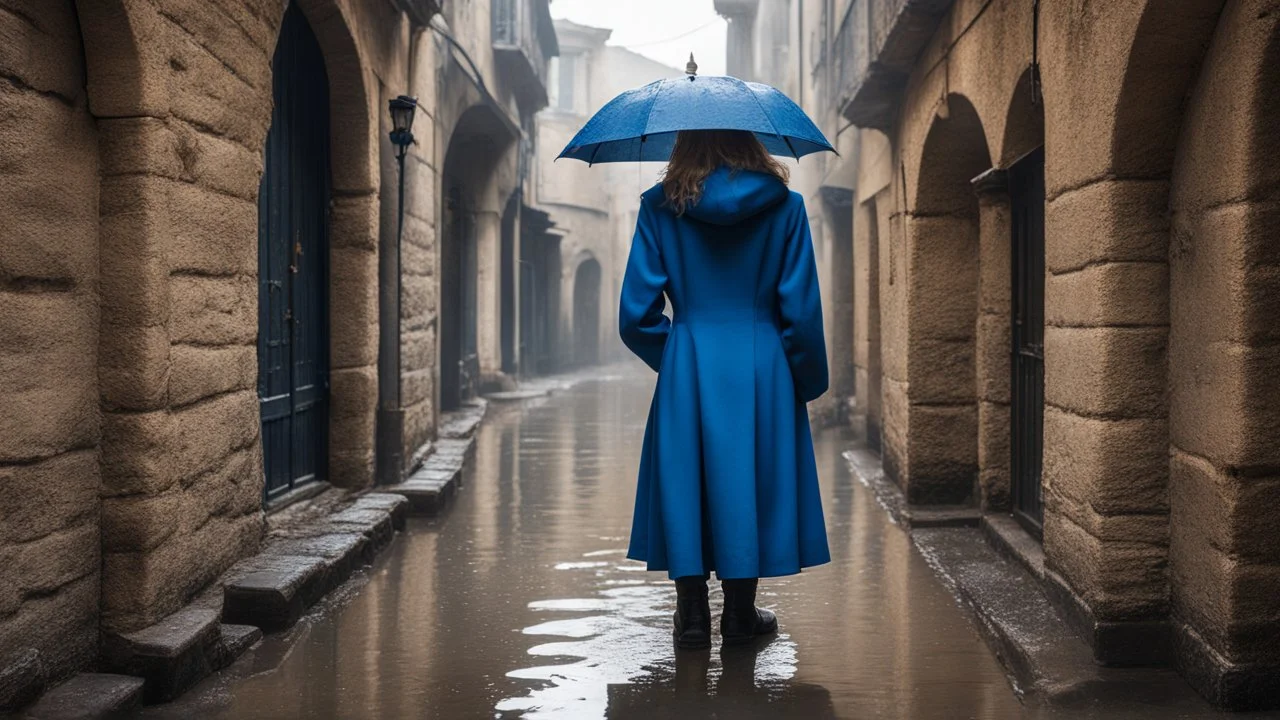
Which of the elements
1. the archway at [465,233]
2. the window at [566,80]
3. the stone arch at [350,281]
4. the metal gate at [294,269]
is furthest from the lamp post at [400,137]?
the window at [566,80]

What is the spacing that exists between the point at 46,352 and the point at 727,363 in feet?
6.33

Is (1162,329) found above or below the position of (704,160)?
below

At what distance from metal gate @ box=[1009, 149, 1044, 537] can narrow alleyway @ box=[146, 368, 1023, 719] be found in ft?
1.86

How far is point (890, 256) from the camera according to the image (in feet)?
27.3

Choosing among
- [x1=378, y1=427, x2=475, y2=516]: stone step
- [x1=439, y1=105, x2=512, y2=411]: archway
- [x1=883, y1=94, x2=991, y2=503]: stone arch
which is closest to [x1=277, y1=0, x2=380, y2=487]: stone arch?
[x1=378, y1=427, x2=475, y2=516]: stone step

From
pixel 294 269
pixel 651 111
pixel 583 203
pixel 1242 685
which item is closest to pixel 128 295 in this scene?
pixel 651 111

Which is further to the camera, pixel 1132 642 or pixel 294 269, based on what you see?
pixel 294 269

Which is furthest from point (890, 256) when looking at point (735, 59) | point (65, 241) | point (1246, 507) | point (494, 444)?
point (735, 59)

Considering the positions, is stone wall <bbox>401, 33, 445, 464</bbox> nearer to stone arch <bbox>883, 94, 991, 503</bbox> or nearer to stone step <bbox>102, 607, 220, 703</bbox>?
stone arch <bbox>883, 94, 991, 503</bbox>

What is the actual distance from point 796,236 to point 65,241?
211 centimetres

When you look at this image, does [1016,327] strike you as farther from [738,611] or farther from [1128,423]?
[738,611]

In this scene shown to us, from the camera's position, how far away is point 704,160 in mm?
4230

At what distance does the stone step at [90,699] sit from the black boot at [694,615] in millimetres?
1604

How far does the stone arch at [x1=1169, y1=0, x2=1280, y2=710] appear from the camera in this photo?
3426 millimetres
